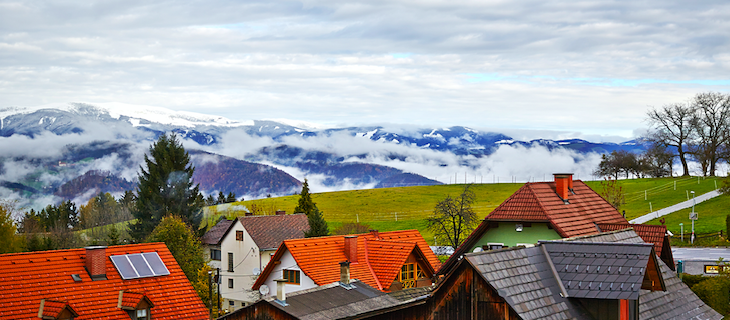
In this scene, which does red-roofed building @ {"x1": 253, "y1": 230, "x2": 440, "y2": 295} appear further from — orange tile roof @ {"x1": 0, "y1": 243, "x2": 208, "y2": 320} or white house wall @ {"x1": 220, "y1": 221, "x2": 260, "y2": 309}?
white house wall @ {"x1": 220, "y1": 221, "x2": 260, "y2": 309}

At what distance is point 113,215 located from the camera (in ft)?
365

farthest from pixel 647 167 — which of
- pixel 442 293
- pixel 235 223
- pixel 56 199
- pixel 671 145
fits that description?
pixel 56 199

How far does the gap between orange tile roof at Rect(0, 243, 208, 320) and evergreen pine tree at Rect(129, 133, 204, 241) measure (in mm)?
45458

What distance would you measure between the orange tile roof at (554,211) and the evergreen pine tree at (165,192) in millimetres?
48712

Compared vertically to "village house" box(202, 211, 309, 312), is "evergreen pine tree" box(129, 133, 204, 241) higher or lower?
higher

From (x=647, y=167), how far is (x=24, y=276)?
119002 millimetres

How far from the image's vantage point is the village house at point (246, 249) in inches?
2281

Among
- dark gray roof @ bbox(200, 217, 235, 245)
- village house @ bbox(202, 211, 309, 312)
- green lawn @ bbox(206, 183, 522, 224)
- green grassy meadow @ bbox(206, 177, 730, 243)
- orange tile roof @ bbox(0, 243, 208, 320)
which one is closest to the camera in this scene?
orange tile roof @ bbox(0, 243, 208, 320)

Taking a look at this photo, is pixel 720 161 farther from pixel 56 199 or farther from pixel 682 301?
pixel 56 199

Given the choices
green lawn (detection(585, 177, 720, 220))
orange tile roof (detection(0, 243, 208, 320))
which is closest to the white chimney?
orange tile roof (detection(0, 243, 208, 320))

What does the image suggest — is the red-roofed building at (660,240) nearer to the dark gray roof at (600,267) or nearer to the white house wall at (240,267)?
the dark gray roof at (600,267)

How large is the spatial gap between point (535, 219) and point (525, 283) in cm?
1808

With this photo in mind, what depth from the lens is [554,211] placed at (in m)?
35.0

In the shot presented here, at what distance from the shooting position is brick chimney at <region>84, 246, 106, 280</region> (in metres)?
29.8
